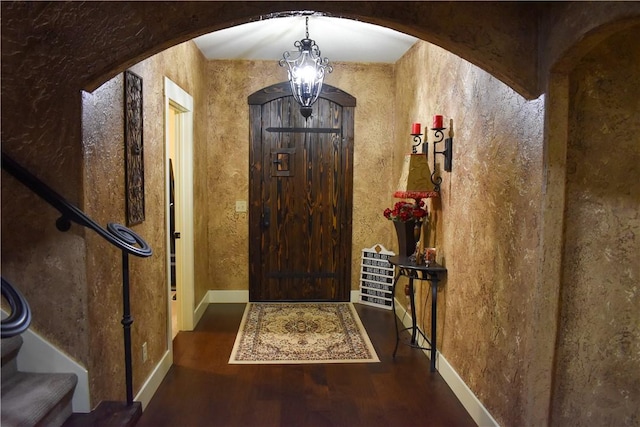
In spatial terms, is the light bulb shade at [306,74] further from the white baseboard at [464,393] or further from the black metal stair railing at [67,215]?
the white baseboard at [464,393]

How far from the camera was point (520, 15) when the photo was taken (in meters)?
2.00

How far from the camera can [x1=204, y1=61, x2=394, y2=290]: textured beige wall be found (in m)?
4.83

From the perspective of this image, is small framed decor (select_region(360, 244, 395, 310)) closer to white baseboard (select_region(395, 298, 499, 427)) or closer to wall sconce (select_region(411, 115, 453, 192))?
white baseboard (select_region(395, 298, 499, 427))

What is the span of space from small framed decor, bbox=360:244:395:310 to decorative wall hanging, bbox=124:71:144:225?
2.82 meters

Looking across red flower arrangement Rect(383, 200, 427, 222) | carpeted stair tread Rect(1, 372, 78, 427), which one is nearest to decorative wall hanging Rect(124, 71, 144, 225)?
carpeted stair tread Rect(1, 372, 78, 427)

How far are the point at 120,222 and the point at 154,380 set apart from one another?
1.15 meters

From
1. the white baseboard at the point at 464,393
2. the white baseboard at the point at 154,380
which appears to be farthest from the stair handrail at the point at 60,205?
the white baseboard at the point at 464,393

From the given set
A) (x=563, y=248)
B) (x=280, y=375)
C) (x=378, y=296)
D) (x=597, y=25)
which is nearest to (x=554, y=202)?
(x=563, y=248)

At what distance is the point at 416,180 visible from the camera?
3.34 metres

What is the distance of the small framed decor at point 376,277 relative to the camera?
15.8ft

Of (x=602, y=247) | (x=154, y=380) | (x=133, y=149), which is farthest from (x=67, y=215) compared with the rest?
(x=602, y=247)

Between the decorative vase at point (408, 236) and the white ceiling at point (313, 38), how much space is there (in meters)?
1.62

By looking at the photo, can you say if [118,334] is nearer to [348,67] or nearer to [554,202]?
[554,202]

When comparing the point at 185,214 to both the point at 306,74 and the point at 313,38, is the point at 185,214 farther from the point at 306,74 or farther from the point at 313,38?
the point at 313,38
